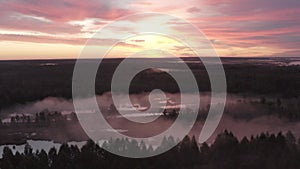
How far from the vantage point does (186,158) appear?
17625mm

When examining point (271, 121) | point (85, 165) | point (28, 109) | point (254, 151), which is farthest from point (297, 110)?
point (28, 109)

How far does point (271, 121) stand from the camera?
1297 inches

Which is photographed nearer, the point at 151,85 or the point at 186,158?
the point at 186,158

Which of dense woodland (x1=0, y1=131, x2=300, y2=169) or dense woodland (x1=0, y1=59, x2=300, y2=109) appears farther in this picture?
dense woodland (x1=0, y1=59, x2=300, y2=109)

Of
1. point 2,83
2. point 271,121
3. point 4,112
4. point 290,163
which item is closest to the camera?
point 290,163

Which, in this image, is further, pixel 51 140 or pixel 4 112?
pixel 4 112

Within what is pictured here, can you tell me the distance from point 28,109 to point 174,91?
20.4 m

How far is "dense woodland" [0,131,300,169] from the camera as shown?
1602 centimetres

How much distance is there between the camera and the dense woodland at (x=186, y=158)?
631 inches

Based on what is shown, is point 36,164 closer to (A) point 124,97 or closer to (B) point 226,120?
(B) point 226,120

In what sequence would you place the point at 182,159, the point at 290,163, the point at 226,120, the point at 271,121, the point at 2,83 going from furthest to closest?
the point at 2,83
the point at 226,120
the point at 271,121
the point at 182,159
the point at 290,163

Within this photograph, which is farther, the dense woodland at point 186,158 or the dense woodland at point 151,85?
the dense woodland at point 151,85

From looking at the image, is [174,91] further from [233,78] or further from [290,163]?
[290,163]

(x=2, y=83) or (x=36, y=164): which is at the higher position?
(x=2, y=83)
